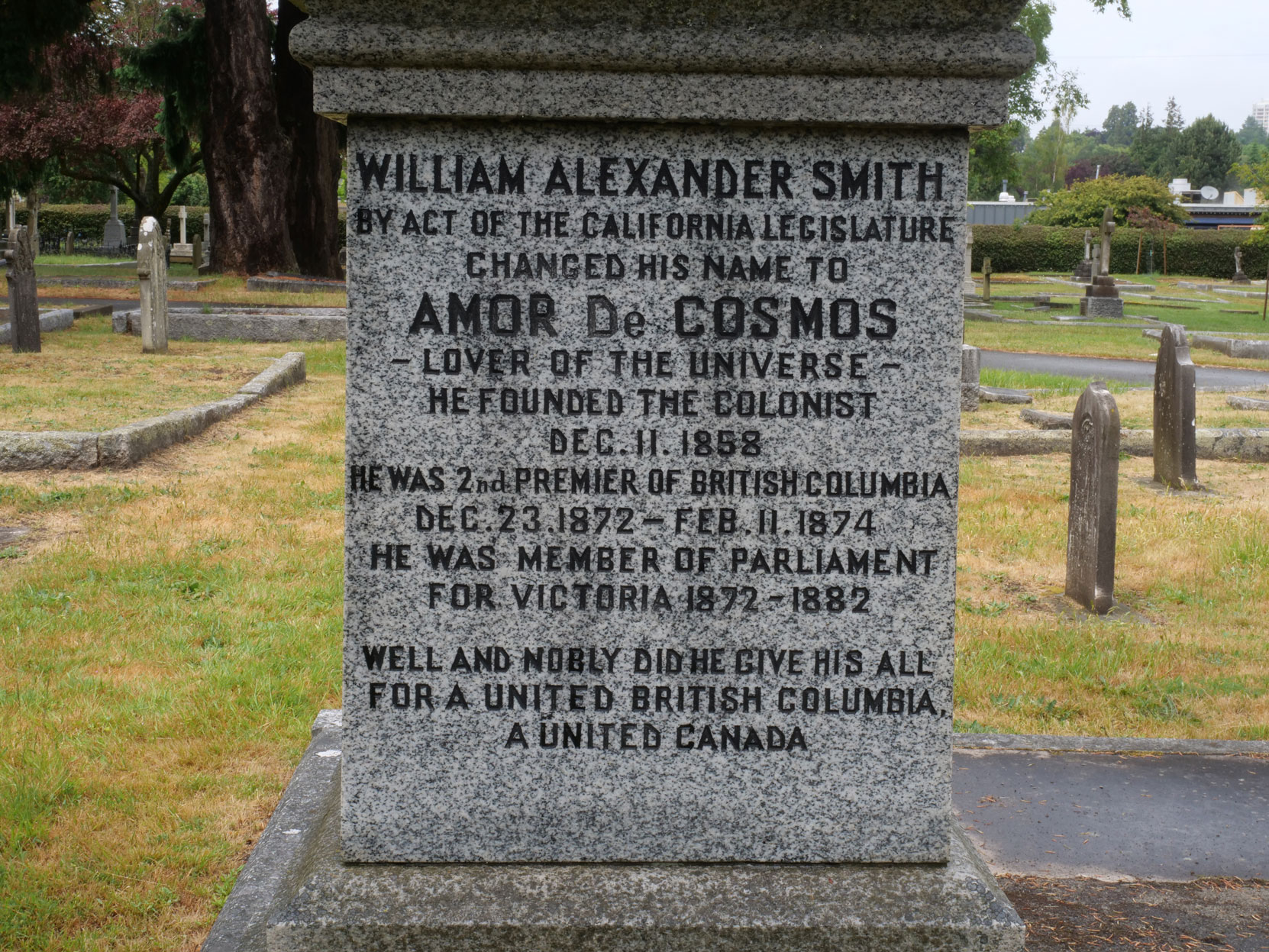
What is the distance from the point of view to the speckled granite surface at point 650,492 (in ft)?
7.73

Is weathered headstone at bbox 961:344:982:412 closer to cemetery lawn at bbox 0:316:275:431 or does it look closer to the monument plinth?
cemetery lawn at bbox 0:316:275:431

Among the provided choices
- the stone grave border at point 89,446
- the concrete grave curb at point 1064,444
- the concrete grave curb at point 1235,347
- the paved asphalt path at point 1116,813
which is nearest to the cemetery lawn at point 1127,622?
the paved asphalt path at point 1116,813

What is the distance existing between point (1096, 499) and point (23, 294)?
12.3 m

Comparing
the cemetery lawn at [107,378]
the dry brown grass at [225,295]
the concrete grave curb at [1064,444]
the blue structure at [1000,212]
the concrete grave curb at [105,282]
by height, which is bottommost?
the concrete grave curb at [1064,444]

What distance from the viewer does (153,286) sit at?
15.0 meters

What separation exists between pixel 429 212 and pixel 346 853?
1.27 meters

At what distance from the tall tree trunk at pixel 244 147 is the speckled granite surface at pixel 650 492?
23189 mm

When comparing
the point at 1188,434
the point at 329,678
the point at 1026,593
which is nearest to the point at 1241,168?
the point at 1188,434

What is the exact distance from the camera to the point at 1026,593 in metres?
6.86

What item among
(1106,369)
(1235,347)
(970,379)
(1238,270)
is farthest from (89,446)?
(1238,270)

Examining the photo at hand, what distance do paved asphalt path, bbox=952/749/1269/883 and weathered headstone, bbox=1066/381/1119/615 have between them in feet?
8.02

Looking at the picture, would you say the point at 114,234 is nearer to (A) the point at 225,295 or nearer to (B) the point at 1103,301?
(A) the point at 225,295

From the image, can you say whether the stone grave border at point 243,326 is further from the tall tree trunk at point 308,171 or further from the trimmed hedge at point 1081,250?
the trimmed hedge at point 1081,250

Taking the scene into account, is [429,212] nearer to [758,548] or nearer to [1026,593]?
[758,548]
